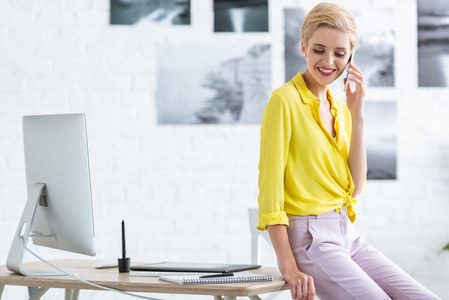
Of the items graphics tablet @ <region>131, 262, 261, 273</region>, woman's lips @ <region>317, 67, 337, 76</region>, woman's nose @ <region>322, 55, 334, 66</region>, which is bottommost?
graphics tablet @ <region>131, 262, 261, 273</region>

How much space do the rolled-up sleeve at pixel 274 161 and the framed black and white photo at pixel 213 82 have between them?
1650 mm

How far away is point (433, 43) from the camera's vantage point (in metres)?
3.46

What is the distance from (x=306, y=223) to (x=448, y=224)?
2031 millimetres

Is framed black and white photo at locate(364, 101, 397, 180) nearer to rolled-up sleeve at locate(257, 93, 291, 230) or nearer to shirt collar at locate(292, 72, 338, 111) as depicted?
shirt collar at locate(292, 72, 338, 111)

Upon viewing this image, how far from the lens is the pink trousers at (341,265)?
157 cm

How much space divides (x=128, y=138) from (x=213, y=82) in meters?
0.54

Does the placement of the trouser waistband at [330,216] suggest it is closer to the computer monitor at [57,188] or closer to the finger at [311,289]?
Answer: the finger at [311,289]

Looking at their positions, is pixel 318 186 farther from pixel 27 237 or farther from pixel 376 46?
pixel 376 46

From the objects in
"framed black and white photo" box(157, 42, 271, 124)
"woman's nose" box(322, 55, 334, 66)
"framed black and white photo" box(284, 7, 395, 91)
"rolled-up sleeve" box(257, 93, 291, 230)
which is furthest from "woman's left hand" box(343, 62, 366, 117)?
"framed black and white photo" box(284, 7, 395, 91)

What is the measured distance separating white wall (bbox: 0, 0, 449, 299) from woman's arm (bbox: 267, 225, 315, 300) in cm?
171

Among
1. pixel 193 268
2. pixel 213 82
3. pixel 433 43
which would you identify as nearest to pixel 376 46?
pixel 433 43

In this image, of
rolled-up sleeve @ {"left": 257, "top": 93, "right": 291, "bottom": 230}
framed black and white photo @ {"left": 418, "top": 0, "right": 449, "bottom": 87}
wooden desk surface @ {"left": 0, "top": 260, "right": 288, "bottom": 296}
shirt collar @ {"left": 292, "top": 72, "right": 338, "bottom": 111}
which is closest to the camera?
wooden desk surface @ {"left": 0, "top": 260, "right": 288, "bottom": 296}

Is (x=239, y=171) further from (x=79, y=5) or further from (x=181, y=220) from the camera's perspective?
(x=79, y=5)

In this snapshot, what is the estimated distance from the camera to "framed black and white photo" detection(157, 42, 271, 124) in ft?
11.0
